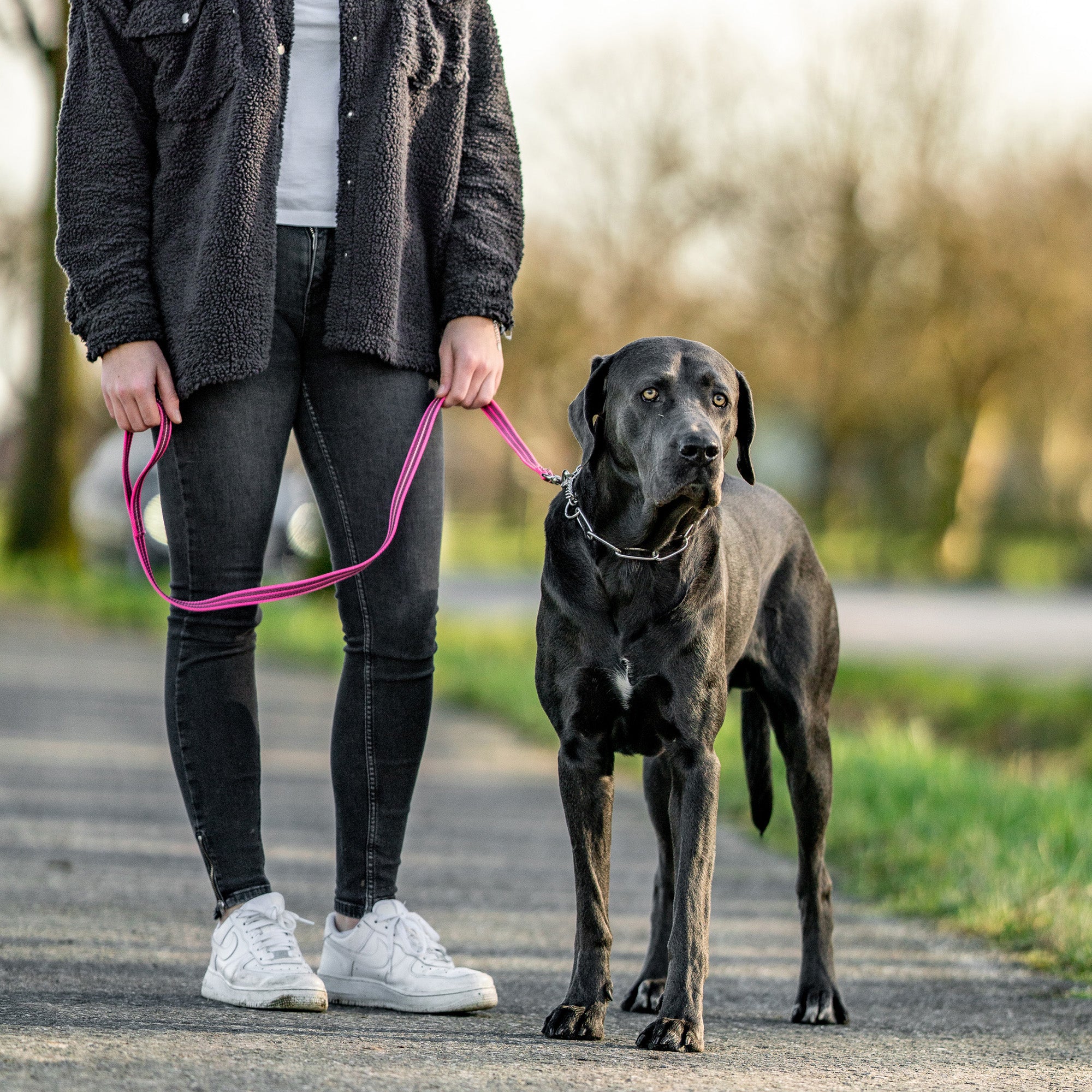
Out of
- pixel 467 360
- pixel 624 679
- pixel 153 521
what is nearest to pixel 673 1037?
pixel 624 679

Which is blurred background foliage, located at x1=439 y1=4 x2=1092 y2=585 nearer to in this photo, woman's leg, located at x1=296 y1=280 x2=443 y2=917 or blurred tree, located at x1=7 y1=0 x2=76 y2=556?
blurred tree, located at x1=7 y1=0 x2=76 y2=556

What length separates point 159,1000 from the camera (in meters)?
3.28

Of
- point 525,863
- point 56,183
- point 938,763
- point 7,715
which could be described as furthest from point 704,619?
point 7,715

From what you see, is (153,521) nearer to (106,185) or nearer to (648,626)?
(106,185)

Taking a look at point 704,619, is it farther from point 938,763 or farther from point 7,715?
point 7,715

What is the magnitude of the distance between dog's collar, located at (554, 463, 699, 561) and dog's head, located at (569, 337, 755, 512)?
0.07 meters

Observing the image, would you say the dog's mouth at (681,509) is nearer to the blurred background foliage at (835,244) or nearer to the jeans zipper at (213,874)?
the jeans zipper at (213,874)

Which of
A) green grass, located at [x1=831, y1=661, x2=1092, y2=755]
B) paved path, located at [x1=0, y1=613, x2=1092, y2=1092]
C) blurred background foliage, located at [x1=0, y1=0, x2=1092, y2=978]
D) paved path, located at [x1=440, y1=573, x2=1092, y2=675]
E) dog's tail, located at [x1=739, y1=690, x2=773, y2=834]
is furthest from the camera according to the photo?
blurred background foliage, located at [x1=0, y1=0, x2=1092, y2=978]

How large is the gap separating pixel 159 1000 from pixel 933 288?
975 inches

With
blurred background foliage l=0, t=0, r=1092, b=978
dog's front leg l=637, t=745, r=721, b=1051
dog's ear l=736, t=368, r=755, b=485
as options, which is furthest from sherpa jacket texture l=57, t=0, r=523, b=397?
blurred background foliage l=0, t=0, r=1092, b=978

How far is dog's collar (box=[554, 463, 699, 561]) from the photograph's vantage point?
3.27 m

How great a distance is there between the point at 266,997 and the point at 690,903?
0.89m

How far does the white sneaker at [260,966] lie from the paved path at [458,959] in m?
0.05

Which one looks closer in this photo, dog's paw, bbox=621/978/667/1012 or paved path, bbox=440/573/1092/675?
dog's paw, bbox=621/978/667/1012
